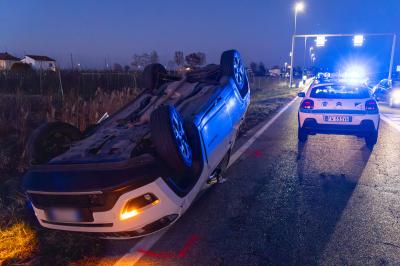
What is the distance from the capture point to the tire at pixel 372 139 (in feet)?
24.6

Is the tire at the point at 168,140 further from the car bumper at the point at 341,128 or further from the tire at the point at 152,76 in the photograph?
the car bumper at the point at 341,128

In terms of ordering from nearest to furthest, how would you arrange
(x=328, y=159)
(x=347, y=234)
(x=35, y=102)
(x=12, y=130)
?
(x=347, y=234) < (x=328, y=159) < (x=12, y=130) < (x=35, y=102)

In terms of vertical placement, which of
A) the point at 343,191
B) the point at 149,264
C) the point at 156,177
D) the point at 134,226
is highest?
the point at 156,177

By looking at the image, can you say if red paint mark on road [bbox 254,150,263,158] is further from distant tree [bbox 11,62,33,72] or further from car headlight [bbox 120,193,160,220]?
distant tree [bbox 11,62,33,72]

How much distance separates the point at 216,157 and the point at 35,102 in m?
8.78

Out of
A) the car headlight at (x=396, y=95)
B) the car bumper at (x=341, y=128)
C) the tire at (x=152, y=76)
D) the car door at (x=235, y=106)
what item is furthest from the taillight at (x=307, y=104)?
the car headlight at (x=396, y=95)

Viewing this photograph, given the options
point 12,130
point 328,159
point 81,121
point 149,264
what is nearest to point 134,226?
point 149,264

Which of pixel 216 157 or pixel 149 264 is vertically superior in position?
pixel 216 157

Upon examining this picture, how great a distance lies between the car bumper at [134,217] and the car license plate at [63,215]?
0.11 feet

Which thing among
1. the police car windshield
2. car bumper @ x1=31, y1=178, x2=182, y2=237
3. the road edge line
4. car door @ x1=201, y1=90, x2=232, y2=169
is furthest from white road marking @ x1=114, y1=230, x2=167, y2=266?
the police car windshield

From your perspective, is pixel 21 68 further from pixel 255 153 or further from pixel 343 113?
pixel 343 113

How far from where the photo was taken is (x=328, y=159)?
672 cm

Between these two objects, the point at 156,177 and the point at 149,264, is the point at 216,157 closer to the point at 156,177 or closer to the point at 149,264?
the point at 156,177

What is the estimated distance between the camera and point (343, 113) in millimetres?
7449
